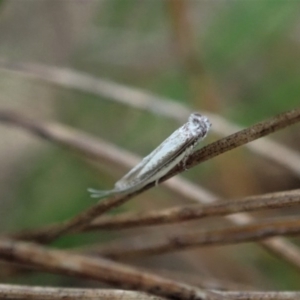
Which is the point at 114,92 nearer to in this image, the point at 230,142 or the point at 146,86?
the point at 146,86

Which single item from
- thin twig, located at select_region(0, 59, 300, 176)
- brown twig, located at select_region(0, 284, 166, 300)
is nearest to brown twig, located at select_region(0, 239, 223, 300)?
brown twig, located at select_region(0, 284, 166, 300)

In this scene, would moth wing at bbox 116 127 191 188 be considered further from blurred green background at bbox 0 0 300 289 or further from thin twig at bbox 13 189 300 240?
blurred green background at bbox 0 0 300 289

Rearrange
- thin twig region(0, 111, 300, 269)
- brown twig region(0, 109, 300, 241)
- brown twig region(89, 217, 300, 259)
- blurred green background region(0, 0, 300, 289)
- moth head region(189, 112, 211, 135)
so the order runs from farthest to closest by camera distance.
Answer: blurred green background region(0, 0, 300, 289) < thin twig region(0, 111, 300, 269) < moth head region(189, 112, 211, 135) < brown twig region(89, 217, 300, 259) < brown twig region(0, 109, 300, 241)

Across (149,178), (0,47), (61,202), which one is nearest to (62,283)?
(61,202)

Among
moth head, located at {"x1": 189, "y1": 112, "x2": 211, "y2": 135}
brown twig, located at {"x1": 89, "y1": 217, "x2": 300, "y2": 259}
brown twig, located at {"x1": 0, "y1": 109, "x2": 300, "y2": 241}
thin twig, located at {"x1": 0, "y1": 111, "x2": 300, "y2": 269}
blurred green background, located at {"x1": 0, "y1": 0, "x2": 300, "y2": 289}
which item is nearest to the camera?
brown twig, located at {"x1": 0, "y1": 109, "x2": 300, "y2": 241}

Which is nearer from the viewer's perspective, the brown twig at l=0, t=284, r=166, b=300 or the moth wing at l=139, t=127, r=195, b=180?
the brown twig at l=0, t=284, r=166, b=300

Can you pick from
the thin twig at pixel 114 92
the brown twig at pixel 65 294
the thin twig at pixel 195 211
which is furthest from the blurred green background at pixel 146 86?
the brown twig at pixel 65 294
